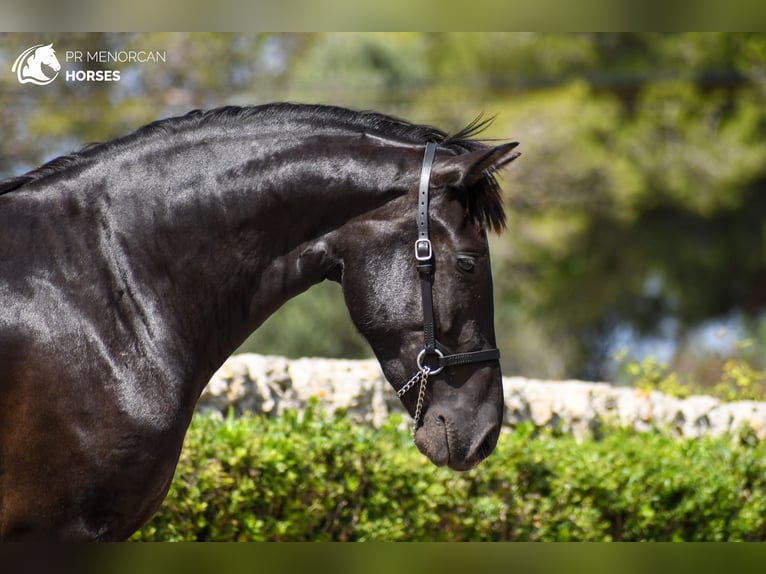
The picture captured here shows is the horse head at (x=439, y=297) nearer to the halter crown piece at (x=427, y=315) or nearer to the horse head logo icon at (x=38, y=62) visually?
the halter crown piece at (x=427, y=315)

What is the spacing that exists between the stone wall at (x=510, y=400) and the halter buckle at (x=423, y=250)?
3082mm

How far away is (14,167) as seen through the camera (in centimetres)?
1305

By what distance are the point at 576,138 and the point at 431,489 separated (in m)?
10.3

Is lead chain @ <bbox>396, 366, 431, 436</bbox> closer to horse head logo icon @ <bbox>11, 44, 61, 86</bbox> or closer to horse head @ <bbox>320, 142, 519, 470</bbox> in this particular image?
horse head @ <bbox>320, 142, 519, 470</bbox>

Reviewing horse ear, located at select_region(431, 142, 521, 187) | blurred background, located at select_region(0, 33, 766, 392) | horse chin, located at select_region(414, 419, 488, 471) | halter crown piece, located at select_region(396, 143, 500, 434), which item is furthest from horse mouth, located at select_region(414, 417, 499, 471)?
blurred background, located at select_region(0, 33, 766, 392)

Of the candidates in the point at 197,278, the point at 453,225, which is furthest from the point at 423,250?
the point at 197,278

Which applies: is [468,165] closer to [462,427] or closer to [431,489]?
[462,427]

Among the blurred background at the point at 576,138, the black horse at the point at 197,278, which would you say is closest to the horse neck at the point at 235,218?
the black horse at the point at 197,278

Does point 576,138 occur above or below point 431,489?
above

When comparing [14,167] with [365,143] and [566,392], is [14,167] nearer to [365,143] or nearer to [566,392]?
[566,392]

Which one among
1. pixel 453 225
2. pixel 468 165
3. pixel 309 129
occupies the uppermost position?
pixel 309 129

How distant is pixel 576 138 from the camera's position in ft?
47.1

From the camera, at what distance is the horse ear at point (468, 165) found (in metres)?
2.80

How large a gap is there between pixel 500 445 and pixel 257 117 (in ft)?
10.3
